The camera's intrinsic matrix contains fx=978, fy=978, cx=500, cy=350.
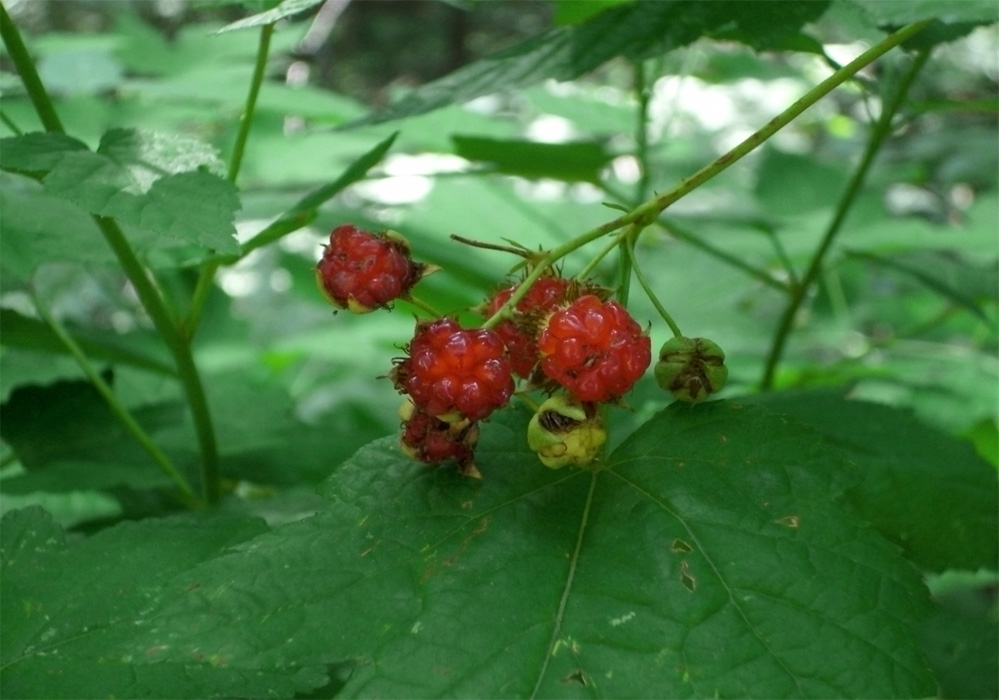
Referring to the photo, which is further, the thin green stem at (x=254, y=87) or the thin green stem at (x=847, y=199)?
the thin green stem at (x=847, y=199)

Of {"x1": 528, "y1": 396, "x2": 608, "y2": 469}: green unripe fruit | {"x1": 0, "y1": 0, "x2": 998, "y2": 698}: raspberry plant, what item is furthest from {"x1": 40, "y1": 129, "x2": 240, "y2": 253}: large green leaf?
{"x1": 528, "y1": 396, "x2": 608, "y2": 469}: green unripe fruit

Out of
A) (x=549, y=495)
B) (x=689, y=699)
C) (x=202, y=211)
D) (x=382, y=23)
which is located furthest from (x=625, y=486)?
(x=382, y=23)

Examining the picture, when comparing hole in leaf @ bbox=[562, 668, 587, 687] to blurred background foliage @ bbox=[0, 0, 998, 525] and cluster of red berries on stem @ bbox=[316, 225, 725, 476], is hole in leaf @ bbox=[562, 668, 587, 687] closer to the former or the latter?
cluster of red berries on stem @ bbox=[316, 225, 725, 476]

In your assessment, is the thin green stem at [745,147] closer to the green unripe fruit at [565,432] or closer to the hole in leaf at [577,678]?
the green unripe fruit at [565,432]

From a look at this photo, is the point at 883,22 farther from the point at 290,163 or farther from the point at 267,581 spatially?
the point at 290,163

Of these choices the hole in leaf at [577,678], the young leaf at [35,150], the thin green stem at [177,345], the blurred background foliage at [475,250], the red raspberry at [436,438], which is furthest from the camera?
the blurred background foliage at [475,250]

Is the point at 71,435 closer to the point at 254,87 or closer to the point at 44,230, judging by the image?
the point at 44,230

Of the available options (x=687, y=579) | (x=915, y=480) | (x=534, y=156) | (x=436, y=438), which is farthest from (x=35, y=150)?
(x=915, y=480)

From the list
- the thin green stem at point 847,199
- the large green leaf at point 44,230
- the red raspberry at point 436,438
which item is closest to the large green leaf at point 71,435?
the large green leaf at point 44,230
